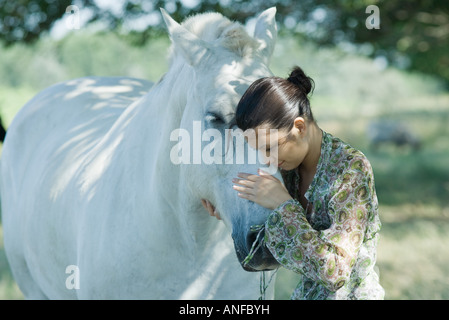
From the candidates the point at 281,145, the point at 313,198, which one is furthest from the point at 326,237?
the point at 281,145

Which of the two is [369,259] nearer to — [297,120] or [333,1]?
[297,120]

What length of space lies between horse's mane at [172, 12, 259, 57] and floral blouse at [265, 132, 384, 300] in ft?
1.63

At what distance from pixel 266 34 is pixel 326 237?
989mm

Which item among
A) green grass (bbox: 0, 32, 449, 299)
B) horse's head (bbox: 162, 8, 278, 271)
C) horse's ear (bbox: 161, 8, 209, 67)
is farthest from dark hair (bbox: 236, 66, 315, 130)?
green grass (bbox: 0, 32, 449, 299)

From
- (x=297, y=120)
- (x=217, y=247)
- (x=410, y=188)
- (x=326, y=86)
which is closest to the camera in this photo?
(x=297, y=120)

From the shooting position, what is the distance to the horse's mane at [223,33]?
2.28 meters

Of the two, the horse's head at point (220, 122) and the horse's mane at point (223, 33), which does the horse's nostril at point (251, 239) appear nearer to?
the horse's head at point (220, 122)

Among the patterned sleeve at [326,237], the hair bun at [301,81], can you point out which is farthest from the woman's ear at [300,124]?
the patterned sleeve at [326,237]

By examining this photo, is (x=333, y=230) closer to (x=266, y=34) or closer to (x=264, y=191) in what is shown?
(x=264, y=191)

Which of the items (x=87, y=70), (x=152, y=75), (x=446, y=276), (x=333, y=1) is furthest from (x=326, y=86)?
(x=446, y=276)

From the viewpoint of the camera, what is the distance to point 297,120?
2.01 m

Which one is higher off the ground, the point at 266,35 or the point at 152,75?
the point at 266,35

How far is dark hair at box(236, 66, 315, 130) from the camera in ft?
6.46

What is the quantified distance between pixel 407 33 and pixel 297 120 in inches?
245
